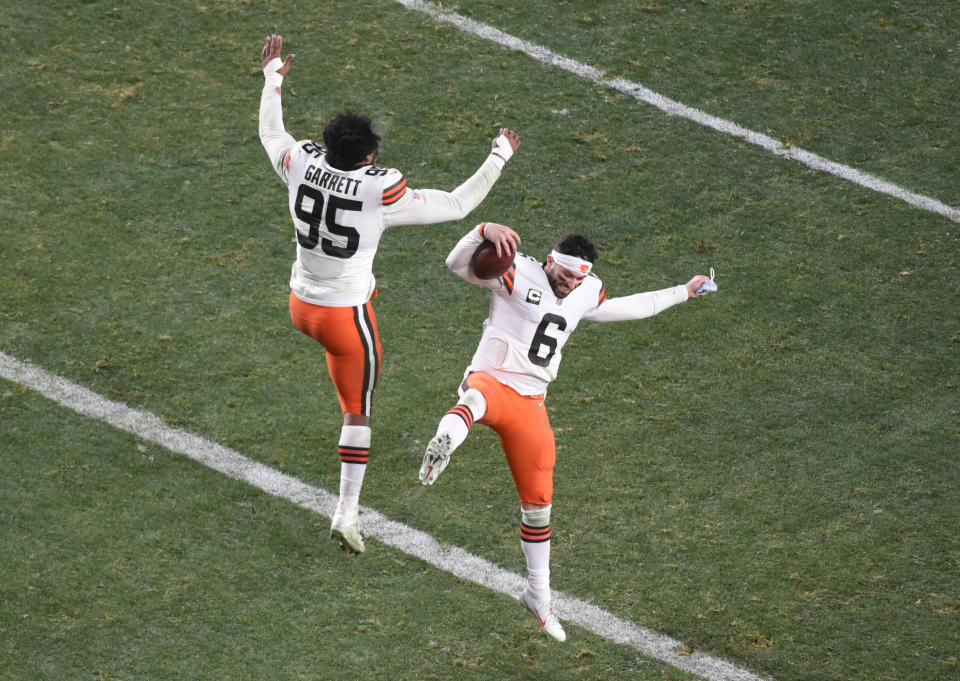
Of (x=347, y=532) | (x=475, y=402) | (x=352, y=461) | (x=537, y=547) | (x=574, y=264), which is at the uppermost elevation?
(x=574, y=264)

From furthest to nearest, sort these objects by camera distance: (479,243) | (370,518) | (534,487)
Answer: (370,518) < (534,487) < (479,243)

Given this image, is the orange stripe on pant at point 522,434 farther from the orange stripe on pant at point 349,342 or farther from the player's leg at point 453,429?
the orange stripe on pant at point 349,342

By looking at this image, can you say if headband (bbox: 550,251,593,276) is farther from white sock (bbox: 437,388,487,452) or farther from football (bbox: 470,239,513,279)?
white sock (bbox: 437,388,487,452)

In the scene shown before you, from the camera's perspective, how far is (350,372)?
21.9 ft

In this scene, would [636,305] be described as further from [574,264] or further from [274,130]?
[274,130]

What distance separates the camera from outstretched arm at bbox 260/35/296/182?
641 cm

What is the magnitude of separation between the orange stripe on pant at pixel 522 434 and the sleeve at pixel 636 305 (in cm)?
63

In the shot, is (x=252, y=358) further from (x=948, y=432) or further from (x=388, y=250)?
(x=948, y=432)

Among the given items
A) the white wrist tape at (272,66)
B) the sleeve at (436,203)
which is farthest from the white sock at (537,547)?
the white wrist tape at (272,66)

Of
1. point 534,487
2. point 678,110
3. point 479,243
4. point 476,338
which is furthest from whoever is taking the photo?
point 678,110

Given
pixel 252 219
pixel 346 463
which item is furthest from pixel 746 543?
pixel 252 219

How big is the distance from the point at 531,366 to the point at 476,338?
2034 millimetres

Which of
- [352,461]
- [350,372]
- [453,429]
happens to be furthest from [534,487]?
[350,372]

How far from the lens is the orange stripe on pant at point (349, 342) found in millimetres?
6508
